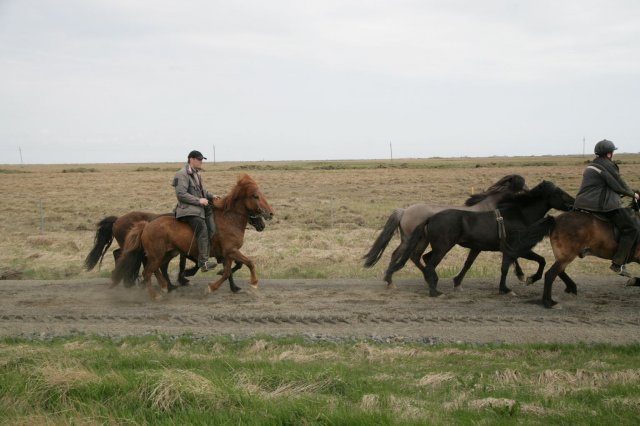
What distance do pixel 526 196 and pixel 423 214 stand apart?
6.39 feet

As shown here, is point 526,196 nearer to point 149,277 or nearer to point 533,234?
point 533,234

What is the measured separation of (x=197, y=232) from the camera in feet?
36.3

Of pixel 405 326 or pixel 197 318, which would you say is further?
pixel 197 318

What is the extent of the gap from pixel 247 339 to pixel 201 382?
93.1 inches

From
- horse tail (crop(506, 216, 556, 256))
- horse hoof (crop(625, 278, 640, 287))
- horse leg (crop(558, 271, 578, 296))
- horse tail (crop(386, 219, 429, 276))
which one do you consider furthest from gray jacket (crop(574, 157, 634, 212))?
horse tail (crop(386, 219, 429, 276))

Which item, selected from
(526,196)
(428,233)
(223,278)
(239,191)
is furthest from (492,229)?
(223,278)

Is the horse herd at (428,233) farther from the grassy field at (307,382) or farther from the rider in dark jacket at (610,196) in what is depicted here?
the grassy field at (307,382)

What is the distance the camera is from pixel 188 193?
1111cm

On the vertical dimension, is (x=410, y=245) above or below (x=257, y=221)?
below

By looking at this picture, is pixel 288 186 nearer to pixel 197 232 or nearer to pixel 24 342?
pixel 197 232

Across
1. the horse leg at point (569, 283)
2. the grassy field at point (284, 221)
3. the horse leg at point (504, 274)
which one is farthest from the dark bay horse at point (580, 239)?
the grassy field at point (284, 221)

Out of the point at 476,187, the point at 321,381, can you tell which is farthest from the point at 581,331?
the point at 476,187

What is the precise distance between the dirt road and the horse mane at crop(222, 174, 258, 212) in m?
1.64

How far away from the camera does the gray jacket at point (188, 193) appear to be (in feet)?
36.0
